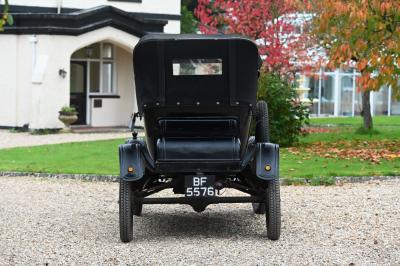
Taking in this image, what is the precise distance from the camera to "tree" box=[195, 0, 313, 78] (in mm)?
26859

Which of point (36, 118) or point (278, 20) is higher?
point (278, 20)

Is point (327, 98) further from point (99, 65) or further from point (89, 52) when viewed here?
point (89, 52)

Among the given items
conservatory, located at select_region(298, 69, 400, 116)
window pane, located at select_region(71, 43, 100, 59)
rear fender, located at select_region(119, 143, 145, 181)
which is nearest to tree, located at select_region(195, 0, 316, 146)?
window pane, located at select_region(71, 43, 100, 59)

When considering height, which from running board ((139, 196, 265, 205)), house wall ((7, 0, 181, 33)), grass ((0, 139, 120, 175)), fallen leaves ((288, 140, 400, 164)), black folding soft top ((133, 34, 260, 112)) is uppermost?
house wall ((7, 0, 181, 33))

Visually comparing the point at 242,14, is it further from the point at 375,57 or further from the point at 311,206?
the point at 311,206

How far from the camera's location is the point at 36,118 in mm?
26031

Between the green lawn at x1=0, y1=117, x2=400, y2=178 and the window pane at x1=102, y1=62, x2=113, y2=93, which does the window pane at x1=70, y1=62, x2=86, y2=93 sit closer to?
the window pane at x1=102, y1=62, x2=113, y2=93

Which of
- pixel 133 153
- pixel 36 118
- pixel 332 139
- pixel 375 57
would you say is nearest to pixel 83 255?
pixel 133 153

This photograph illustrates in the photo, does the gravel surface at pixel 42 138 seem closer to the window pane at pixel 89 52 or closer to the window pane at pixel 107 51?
the window pane at pixel 89 52

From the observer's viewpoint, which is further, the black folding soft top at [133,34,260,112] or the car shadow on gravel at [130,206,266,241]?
the car shadow on gravel at [130,206,266,241]

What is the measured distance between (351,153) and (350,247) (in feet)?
31.7

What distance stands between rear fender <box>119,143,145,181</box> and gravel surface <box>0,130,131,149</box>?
12.8m

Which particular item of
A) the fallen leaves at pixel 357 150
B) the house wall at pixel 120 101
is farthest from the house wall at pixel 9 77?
the fallen leaves at pixel 357 150

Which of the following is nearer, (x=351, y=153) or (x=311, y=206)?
(x=311, y=206)
